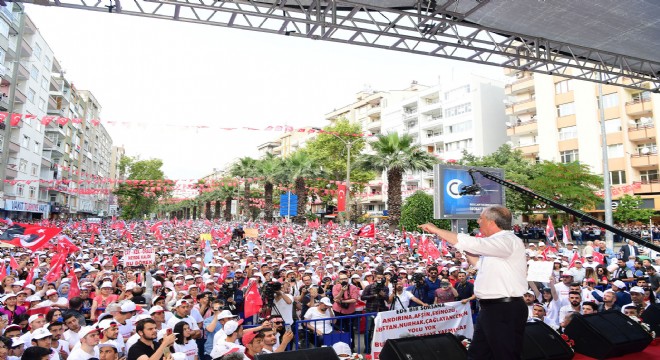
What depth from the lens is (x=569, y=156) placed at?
39.3m

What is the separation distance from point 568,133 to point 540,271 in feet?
117

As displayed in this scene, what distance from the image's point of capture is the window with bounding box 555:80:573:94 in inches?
1540

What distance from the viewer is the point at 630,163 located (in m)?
35.1

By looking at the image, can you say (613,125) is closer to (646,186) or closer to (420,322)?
(646,186)

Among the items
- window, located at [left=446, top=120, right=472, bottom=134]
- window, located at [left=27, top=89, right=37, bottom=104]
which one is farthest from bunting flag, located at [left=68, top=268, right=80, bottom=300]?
window, located at [left=446, top=120, right=472, bottom=134]

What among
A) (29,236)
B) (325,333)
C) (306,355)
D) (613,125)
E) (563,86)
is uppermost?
(563,86)

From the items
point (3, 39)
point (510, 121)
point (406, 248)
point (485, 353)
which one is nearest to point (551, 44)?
point (485, 353)

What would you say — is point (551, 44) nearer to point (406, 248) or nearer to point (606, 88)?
point (406, 248)

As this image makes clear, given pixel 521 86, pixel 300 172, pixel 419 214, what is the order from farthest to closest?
1. pixel 521 86
2. pixel 300 172
3. pixel 419 214

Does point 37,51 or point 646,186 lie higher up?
point 37,51

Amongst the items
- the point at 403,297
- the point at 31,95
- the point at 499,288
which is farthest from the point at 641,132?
the point at 31,95

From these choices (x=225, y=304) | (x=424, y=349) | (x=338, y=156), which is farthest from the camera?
(x=338, y=156)

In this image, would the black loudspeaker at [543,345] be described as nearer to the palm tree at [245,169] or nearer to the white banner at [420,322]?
the white banner at [420,322]

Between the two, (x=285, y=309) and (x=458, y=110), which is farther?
(x=458, y=110)
